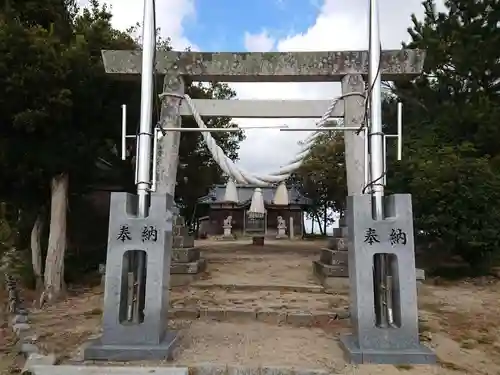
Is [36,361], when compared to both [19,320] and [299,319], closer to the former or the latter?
[19,320]

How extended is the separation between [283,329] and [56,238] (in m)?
5.10

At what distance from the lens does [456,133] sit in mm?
11836

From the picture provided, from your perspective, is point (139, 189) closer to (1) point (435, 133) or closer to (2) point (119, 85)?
(2) point (119, 85)

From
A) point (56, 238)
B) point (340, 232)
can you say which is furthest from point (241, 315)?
point (56, 238)

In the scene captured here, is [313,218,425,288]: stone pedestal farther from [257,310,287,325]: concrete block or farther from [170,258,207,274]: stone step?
[170,258,207,274]: stone step

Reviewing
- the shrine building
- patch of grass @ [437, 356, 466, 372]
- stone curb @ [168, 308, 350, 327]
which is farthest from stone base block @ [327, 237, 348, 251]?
the shrine building

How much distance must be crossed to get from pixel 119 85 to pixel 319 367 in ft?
23.1

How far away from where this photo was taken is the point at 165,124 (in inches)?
342

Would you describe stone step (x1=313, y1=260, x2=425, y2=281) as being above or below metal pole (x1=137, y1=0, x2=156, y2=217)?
below

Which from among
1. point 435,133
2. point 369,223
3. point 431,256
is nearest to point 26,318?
point 369,223

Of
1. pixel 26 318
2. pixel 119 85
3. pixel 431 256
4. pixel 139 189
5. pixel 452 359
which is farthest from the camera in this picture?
pixel 431 256

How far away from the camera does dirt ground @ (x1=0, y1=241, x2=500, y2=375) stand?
195 inches

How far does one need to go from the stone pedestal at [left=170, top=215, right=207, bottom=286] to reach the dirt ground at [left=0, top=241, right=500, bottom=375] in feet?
0.81

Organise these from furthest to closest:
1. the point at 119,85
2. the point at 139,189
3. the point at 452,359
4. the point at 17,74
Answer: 1. the point at 119,85
2. the point at 17,74
3. the point at 139,189
4. the point at 452,359
